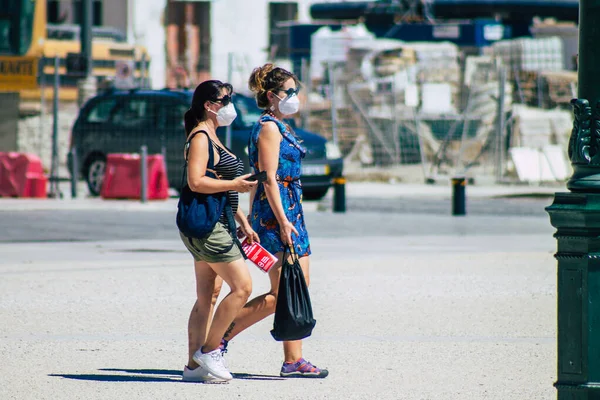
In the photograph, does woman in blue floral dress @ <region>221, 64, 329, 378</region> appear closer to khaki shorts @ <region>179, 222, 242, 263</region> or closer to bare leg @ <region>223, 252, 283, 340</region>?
bare leg @ <region>223, 252, 283, 340</region>

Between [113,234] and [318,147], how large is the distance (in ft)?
19.5

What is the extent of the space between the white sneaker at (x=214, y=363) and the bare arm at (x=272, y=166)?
0.66 metres

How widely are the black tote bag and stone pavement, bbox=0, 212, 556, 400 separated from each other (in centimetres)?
25

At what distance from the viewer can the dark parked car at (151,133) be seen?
20.4 metres

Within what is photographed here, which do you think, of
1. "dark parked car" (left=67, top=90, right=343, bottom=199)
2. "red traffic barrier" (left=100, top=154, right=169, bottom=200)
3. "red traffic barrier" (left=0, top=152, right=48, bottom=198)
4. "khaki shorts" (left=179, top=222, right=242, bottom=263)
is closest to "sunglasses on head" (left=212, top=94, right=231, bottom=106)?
"khaki shorts" (left=179, top=222, right=242, bottom=263)

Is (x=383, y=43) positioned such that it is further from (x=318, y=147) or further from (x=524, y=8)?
(x=318, y=147)

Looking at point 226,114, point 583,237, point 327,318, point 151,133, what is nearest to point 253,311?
point 226,114

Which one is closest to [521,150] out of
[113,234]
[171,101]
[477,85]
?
[477,85]

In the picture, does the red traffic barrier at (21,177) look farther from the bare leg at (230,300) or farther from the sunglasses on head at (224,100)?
the bare leg at (230,300)

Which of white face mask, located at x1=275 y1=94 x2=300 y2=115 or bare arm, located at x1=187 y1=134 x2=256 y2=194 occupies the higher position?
white face mask, located at x1=275 y1=94 x2=300 y2=115

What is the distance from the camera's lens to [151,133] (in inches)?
823

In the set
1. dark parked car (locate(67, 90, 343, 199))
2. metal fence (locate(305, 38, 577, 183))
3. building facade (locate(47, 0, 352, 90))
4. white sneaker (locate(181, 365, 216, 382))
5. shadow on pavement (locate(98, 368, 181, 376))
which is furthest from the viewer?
building facade (locate(47, 0, 352, 90))

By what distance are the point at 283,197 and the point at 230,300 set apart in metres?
0.60

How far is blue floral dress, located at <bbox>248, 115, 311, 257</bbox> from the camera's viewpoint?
689 cm
